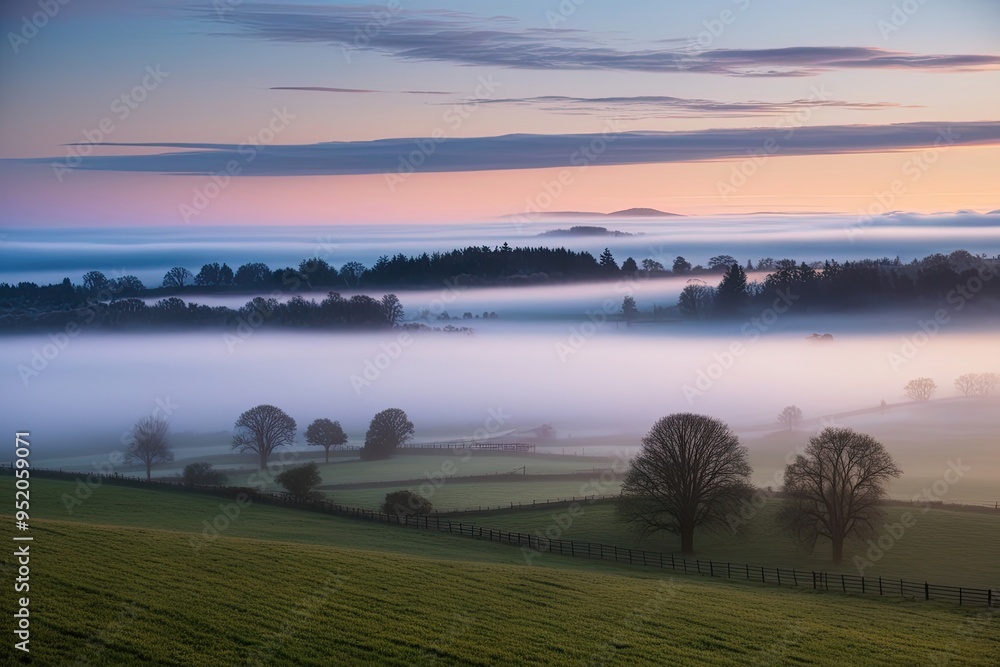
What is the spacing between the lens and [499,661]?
26.4m

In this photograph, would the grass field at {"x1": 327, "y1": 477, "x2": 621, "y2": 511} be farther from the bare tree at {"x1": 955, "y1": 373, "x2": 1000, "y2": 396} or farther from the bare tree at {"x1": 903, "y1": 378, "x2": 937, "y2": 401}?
the bare tree at {"x1": 955, "y1": 373, "x2": 1000, "y2": 396}

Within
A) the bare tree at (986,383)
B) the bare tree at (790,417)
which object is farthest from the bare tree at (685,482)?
the bare tree at (986,383)

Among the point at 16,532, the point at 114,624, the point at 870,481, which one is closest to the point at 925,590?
the point at 870,481

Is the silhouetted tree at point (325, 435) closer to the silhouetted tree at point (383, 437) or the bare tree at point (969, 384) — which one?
the silhouetted tree at point (383, 437)

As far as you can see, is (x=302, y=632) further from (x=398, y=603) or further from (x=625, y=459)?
(x=625, y=459)

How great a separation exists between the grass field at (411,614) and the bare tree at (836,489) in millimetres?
14033

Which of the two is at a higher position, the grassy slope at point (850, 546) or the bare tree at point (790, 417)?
the bare tree at point (790, 417)

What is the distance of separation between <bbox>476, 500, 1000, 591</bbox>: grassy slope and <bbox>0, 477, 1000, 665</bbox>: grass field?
1073cm

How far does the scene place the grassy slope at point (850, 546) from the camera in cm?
5128

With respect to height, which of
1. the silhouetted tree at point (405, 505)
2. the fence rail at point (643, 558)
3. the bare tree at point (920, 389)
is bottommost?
the fence rail at point (643, 558)

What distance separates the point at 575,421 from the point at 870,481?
10657 centimetres

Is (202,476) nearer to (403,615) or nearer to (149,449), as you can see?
(149,449)

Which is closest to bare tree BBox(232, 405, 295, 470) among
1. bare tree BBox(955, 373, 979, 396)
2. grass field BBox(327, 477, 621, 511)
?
grass field BBox(327, 477, 621, 511)

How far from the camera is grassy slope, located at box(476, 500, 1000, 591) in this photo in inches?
2019
